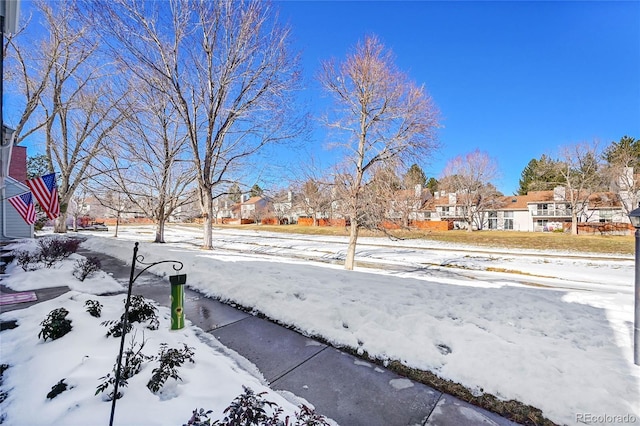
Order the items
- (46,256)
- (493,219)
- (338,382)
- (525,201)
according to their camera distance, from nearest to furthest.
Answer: (338,382) < (46,256) < (525,201) < (493,219)

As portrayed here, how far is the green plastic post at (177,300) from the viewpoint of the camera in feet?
10.9

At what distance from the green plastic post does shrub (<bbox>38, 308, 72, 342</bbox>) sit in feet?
3.67

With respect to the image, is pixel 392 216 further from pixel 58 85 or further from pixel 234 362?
pixel 58 85

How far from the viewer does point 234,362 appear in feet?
9.79

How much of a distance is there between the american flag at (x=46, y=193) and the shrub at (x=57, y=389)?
7826 mm

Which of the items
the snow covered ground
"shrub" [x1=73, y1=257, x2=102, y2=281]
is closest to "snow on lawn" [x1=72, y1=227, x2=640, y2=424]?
the snow covered ground

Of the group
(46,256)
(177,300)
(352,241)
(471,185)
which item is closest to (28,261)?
(46,256)

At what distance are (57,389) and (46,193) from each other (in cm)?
837

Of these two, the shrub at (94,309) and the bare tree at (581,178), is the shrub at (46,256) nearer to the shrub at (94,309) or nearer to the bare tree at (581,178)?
the shrub at (94,309)

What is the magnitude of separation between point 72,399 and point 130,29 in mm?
13321

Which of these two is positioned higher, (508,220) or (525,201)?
Answer: (525,201)

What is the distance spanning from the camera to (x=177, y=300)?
346cm

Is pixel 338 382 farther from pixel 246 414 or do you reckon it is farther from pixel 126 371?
pixel 126 371

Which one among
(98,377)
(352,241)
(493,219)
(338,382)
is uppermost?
(493,219)
